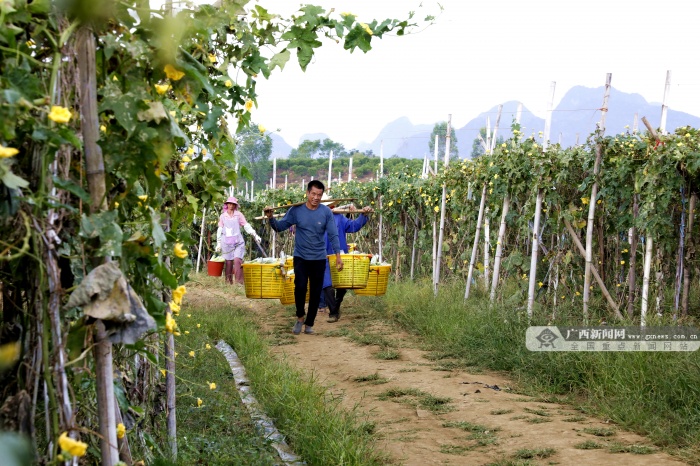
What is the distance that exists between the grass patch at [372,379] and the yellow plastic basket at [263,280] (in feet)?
9.59

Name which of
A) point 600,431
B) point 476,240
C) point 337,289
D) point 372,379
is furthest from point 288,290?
point 600,431

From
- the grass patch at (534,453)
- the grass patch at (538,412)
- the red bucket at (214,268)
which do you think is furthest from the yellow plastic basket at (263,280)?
the red bucket at (214,268)

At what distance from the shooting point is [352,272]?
9.81 m

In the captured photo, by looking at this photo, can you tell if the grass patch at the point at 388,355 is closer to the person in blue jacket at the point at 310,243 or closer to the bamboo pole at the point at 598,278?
the person in blue jacket at the point at 310,243

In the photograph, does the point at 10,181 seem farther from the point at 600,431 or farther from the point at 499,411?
the point at 499,411

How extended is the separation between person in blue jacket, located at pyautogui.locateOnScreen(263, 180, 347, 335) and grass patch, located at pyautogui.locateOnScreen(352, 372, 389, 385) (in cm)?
251

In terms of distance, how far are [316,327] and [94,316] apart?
8.09 metres

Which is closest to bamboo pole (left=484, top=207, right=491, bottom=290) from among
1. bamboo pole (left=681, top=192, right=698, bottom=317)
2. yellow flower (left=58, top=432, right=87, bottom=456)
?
bamboo pole (left=681, top=192, right=698, bottom=317)

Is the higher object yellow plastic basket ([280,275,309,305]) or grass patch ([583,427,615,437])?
yellow plastic basket ([280,275,309,305])

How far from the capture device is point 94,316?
204 cm

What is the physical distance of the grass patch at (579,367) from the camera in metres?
5.24

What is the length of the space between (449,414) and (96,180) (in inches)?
161

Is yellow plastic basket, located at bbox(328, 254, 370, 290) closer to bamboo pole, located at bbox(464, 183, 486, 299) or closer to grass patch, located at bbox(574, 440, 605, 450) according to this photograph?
bamboo pole, located at bbox(464, 183, 486, 299)

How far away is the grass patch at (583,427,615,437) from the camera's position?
5121mm
